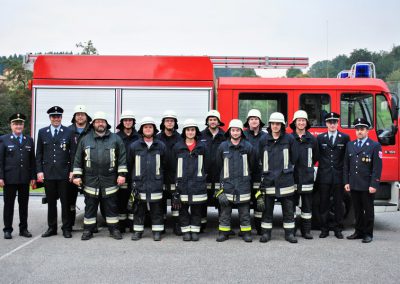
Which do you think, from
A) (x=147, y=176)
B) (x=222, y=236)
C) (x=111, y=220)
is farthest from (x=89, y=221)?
(x=222, y=236)

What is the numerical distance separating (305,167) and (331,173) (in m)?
0.43

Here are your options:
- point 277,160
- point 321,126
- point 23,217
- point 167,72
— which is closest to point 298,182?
point 277,160

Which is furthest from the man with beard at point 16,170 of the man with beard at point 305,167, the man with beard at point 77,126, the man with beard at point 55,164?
the man with beard at point 305,167

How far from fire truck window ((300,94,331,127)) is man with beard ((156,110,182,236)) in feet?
6.89

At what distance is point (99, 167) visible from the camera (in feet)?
20.3

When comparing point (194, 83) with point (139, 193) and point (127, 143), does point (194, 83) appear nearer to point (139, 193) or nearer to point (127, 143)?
point (127, 143)

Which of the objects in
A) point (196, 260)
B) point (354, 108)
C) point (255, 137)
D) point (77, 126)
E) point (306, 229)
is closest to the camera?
point (196, 260)

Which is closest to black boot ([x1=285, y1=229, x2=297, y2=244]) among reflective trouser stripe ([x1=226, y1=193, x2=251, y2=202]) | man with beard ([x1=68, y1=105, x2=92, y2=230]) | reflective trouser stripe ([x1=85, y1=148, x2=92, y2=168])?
reflective trouser stripe ([x1=226, y1=193, x2=251, y2=202])

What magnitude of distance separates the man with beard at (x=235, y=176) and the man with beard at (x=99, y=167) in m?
1.36

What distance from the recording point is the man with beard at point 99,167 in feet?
20.2

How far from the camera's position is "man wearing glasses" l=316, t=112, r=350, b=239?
6520mm

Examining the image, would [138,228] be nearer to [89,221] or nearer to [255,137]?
[89,221]

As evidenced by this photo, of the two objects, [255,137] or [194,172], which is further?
[255,137]

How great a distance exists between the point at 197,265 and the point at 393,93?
437 centimetres
